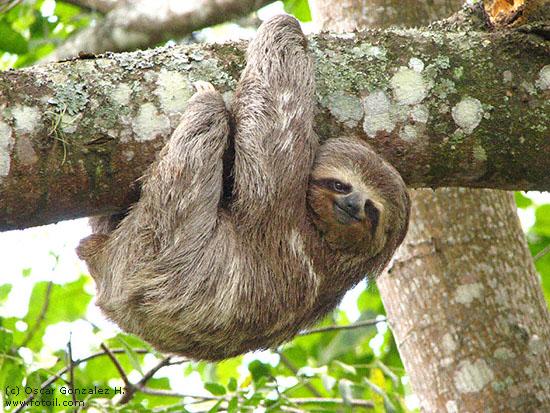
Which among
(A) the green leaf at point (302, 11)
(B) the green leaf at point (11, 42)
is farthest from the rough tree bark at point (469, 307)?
(A) the green leaf at point (302, 11)

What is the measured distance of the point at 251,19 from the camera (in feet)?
38.2

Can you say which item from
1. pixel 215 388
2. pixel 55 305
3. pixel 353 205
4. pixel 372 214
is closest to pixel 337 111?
→ pixel 353 205

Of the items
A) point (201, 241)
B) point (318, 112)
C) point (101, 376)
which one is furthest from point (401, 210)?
point (101, 376)

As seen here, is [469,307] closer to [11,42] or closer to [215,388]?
[215,388]

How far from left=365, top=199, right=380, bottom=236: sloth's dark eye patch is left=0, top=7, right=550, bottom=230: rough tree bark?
1.33ft

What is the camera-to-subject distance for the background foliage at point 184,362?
6852 millimetres

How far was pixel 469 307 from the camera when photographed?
7.56 metres

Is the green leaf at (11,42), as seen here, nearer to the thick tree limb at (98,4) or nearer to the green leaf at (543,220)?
the thick tree limb at (98,4)

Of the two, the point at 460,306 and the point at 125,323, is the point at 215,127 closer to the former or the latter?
the point at 125,323

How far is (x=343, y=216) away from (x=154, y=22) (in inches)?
208

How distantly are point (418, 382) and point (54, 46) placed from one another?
754 cm

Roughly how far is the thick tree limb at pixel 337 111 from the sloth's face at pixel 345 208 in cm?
34

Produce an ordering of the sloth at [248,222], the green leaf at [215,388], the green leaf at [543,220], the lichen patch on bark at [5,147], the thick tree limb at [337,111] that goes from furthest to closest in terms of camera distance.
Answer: the green leaf at [543,220]
the green leaf at [215,388]
the sloth at [248,222]
the thick tree limb at [337,111]
the lichen patch on bark at [5,147]

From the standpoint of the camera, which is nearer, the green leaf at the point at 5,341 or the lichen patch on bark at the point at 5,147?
the lichen patch on bark at the point at 5,147
